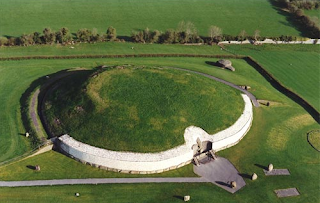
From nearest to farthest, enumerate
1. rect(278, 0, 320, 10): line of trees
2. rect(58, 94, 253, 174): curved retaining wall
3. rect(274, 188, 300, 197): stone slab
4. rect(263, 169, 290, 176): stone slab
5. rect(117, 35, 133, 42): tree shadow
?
rect(274, 188, 300, 197): stone slab, rect(58, 94, 253, 174): curved retaining wall, rect(263, 169, 290, 176): stone slab, rect(117, 35, 133, 42): tree shadow, rect(278, 0, 320, 10): line of trees

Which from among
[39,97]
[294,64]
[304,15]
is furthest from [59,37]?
[304,15]

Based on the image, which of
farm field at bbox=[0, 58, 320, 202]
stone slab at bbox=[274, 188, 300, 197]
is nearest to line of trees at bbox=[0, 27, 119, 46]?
farm field at bbox=[0, 58, 320, 202]

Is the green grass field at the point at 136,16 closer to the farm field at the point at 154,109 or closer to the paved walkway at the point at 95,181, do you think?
the farm field at the point at 154,109

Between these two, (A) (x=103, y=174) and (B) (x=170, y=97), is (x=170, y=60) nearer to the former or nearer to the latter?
(B) (x=170, y=97)

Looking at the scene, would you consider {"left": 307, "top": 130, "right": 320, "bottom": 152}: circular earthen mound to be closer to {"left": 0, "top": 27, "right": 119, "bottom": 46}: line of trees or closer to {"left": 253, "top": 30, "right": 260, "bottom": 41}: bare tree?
{"left": 253, "top": 30, "right": 260, "bottom": 41}: bare tree

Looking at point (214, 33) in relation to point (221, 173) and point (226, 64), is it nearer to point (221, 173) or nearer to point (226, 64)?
point (226, 64)
